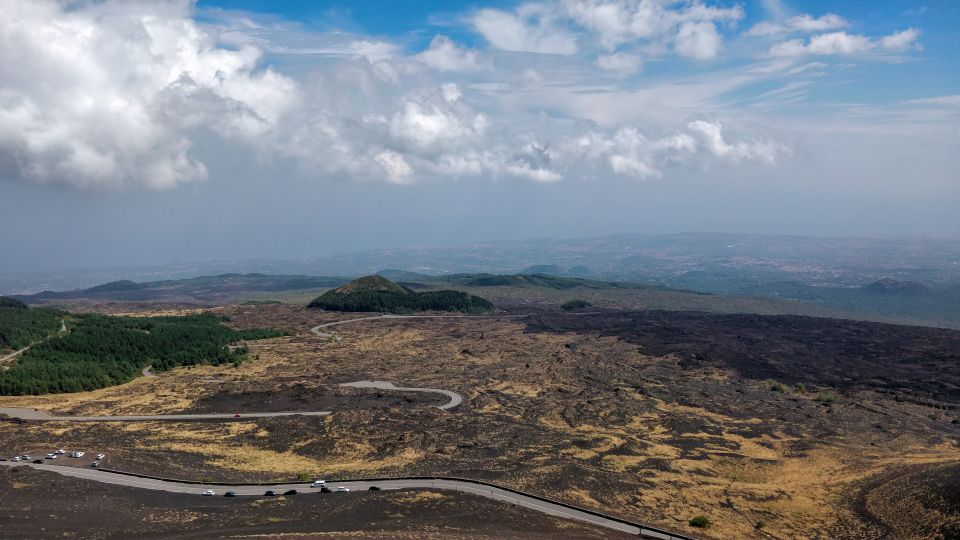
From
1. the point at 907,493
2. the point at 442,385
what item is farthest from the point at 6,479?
the point at 907,493

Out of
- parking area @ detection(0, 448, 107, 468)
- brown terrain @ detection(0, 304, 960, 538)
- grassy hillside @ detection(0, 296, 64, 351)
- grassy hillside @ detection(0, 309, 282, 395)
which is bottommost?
brown terrain @ detection(0, 304, 960, 538)

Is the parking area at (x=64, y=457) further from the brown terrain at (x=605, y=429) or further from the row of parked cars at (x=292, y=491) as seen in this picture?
the row of parked cars at (x=292, y=491)

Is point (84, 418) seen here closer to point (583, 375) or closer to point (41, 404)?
point (41, 404)

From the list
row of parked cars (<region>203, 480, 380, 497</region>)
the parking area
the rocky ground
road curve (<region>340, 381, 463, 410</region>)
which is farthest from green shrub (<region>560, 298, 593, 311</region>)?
the parking area

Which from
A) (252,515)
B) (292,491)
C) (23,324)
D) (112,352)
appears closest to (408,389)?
(292,491)

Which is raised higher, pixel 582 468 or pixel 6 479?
pixel 6 479

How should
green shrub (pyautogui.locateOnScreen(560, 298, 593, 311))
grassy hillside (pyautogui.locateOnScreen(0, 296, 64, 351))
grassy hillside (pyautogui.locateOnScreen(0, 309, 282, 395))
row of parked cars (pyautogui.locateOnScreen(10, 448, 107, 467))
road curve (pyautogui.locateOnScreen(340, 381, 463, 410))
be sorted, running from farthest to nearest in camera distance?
green shrub (pyautogui.locateOnScreen(560, 298, 593, 311)), grassy hillside (pyautogui.locateOnScreen(0, 296, 64, 351)), grassy hillside (pyautogui.locateOnScreen(0, 309, 282, 395)), road curve (pyautogui.locateOnScreen(340, 381, 463, 410)), row of parked cars (pyautogui.locateOnScreen(10, 448, 107, 467))

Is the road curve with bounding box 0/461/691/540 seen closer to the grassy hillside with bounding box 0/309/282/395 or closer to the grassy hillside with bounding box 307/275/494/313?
the grassy hillside with bounding box 0/309/282/395

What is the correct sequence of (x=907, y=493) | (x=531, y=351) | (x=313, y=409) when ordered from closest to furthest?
(x=907, y=493) → (x=313, y=409) → (x=531, y=351)
